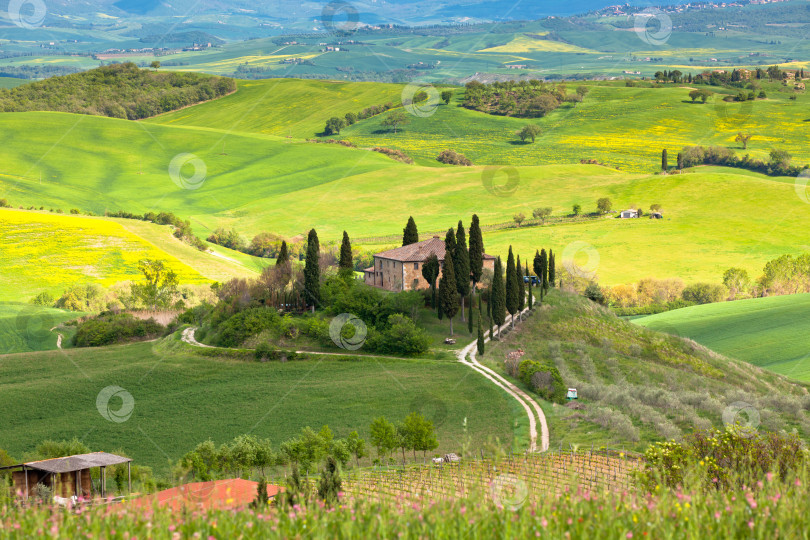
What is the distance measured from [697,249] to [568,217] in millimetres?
26498

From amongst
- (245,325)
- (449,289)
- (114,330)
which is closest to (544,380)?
(449,289)

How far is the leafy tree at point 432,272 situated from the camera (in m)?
80.6

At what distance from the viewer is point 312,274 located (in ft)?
268

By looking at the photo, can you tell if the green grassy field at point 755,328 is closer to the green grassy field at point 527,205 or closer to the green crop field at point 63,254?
the green grassy field at point 527,205

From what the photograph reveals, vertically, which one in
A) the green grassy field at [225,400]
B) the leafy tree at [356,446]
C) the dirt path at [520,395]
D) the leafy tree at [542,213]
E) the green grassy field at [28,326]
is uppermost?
the leafy tree at [542,213]

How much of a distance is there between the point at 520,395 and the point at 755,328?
1902 inches

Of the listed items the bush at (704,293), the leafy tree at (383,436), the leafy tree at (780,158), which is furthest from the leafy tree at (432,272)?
the leafy tree at (780,158)

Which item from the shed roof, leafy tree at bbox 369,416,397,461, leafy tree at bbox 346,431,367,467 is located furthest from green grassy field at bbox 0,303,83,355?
the shed roof

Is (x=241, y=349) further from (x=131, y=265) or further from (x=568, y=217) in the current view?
→ (x=568, y=217)

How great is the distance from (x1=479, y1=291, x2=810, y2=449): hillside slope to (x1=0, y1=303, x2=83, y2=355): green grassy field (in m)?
54.1

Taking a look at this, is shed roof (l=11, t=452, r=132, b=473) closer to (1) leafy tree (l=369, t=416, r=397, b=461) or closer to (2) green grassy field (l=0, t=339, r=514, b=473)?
(2) green grassy field (l=0, t=339, r=514, b=473)

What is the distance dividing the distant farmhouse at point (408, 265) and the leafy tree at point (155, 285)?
37.9 m

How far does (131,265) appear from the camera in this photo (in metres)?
128

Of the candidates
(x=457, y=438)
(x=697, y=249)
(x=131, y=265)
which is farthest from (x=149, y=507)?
(x=697, y=249)
